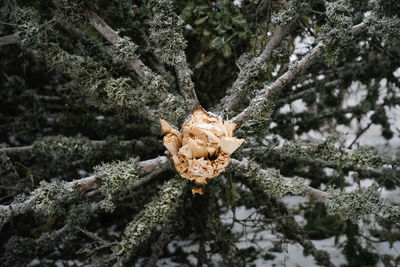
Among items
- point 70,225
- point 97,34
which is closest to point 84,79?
point 97,34

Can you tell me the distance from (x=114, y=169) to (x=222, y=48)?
109cm

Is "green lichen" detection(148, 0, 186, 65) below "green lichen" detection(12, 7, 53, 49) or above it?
below

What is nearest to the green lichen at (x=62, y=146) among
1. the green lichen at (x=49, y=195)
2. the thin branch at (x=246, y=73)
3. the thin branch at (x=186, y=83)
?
the green lichen at (x=49, y=195)

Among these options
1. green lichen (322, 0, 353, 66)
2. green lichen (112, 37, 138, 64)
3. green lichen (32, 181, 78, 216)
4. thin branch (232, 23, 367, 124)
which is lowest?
green lichen (32, 181, 78, 216)

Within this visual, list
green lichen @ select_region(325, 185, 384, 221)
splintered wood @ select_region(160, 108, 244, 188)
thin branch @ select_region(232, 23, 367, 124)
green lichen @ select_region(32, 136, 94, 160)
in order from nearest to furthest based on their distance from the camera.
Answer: splintered wood @ select_region(160, 108, 244, 188)
green lichen @ select_region(325, 185, 384, 221)
thin branch @ select_region(232, 23, 367, 124)
green lichen @ select_region(32, 136, 94, 160)

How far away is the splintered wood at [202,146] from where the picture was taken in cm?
124

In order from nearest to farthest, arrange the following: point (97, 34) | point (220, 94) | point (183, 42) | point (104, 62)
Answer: point (183, 42), point (104, 62), point (97, 34), point (220, 94)

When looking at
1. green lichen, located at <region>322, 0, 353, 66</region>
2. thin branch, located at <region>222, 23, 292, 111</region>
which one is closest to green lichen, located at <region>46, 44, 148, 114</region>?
thin branch, located at <region>222, 23, 292, 111</region>

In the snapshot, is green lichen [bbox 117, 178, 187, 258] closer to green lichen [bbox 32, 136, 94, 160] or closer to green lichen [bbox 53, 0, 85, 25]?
green lichen [bbox 32, 136, 94, 160]

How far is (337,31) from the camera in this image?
4.62 ft

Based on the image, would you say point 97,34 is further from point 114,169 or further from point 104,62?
point 114,169

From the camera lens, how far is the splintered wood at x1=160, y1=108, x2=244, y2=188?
124cm

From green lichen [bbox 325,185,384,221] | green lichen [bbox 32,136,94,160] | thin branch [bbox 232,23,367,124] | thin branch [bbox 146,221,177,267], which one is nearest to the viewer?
green lichen [bbox 325,185,384,221]

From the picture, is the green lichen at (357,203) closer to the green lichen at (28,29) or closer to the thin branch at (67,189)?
the thin branch at (67,189)
